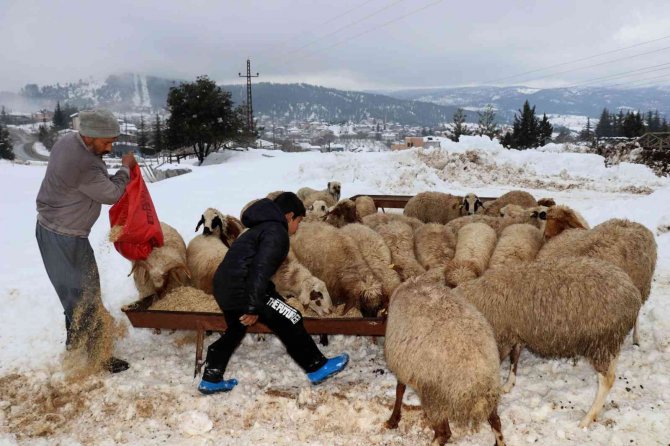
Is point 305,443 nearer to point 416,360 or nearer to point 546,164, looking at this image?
point 416,360

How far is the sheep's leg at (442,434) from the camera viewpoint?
3762 mm

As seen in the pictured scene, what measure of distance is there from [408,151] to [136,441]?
20.7 metres

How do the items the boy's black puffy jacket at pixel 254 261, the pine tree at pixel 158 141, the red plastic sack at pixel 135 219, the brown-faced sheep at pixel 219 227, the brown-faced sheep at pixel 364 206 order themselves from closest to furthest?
the boy's black puffy jacket at pixel 254 261, the red plastic sack at pixel 135 219, the brown-faced sheep at pixel 219 227, the brown-faced sheep at pixel 364 206, the pine tree at pixel 158 141

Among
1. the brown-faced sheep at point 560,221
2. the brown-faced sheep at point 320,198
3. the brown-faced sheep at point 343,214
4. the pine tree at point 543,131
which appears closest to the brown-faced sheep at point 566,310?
the brown-faced sheep at point 560,221

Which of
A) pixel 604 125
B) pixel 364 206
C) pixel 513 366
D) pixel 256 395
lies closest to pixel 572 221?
pixel 513 366

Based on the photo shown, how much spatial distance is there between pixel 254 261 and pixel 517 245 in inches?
166

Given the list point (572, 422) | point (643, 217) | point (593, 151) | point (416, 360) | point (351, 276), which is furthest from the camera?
point (593, 151)

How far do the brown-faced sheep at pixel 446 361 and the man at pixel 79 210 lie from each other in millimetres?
3190

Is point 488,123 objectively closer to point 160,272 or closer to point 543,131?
point 543,131

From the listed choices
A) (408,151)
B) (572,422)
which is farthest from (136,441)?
(408,151)

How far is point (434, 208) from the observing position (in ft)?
36.2

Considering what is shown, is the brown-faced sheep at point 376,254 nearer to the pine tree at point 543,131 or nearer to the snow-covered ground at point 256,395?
the snow-covered ground at point 256,395

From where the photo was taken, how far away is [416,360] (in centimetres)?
374

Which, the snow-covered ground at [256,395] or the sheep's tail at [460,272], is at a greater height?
the sheep's tail at [460,272]
